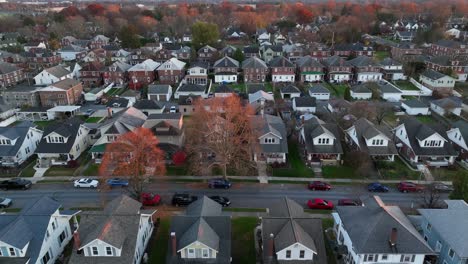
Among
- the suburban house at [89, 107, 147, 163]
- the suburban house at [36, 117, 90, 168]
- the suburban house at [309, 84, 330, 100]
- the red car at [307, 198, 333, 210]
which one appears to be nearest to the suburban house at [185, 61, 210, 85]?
the suburban house at [309, 84, 330, 100]

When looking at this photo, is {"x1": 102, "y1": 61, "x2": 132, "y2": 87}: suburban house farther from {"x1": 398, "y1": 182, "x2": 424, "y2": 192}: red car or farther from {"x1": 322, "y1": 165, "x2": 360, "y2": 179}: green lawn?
{"x1": 398, "y1": 182, "x2": 424, "y2": 192}: red car

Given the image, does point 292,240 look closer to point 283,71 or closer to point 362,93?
point 362,93

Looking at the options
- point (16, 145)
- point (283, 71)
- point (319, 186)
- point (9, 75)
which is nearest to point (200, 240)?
point (319, 186)

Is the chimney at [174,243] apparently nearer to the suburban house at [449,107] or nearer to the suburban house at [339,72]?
the suburban house at [449,107]

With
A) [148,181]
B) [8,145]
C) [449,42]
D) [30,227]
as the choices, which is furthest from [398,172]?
[449,42]

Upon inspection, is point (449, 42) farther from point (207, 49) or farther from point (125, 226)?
point (125, 226)
